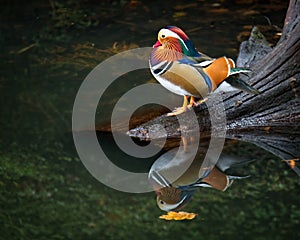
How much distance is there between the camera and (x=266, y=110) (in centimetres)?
421

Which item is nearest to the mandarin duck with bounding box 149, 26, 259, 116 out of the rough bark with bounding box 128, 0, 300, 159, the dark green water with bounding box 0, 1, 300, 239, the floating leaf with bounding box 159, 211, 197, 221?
the rough bark with bounding box 128, 0, 300, 159

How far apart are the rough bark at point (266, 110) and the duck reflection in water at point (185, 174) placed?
23cm

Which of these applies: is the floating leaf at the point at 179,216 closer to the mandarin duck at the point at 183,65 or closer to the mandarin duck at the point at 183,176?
the mandarin duck at the point at 183,176

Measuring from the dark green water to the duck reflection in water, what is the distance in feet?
0.21

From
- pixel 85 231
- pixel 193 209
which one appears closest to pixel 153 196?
pixel 193 209

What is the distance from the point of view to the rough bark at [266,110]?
4016 millimetres

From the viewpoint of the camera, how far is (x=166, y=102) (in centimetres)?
438

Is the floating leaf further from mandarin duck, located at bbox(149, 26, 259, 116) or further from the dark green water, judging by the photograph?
mandarin duck, located at bbox(149, 26, 259, 116)

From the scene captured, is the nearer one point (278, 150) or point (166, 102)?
point (278, 150)

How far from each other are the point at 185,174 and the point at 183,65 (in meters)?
0.63

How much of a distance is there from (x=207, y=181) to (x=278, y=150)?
62cm

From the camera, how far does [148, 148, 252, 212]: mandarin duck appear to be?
133 inches

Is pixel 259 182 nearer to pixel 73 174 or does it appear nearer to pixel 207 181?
pixel 207 181

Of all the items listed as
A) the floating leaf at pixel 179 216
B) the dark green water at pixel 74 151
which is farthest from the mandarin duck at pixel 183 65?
the floating leaf at pixel 179 216
